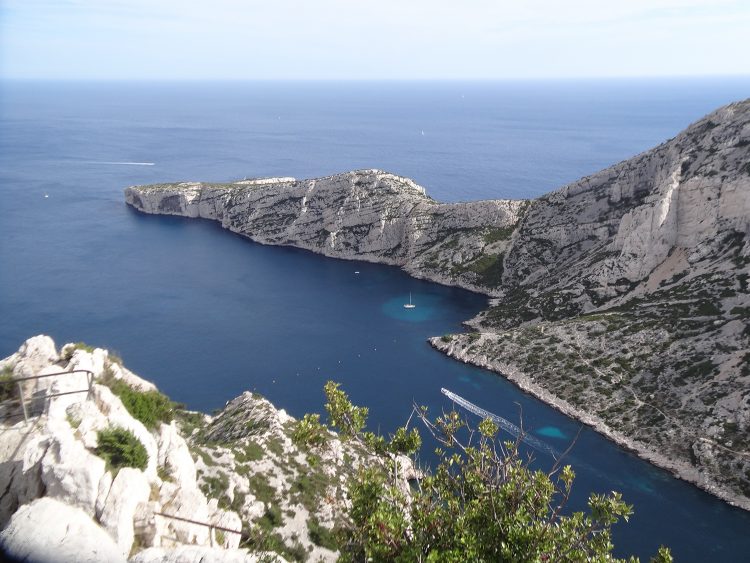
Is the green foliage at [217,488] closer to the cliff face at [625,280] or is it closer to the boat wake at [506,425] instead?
the boat wake at [506,425]

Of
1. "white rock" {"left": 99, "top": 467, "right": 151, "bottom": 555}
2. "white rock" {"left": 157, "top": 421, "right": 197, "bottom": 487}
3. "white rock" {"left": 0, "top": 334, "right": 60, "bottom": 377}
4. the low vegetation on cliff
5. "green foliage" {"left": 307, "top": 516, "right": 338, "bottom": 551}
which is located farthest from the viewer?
"green foliage" {"left": 307, "top": 516, "right": 338, "bottom": 551}

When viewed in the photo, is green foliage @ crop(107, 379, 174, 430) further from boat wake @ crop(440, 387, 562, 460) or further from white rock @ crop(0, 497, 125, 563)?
boat wake @ crop(440, 387, 562, 460)

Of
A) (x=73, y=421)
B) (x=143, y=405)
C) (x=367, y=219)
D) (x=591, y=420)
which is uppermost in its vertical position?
(x=73, y=421)

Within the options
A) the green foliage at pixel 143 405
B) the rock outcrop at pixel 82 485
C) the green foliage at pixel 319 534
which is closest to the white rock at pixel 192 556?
the rock outcrop at pixel 82 485

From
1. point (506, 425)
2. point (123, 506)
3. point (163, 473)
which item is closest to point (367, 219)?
point (506, 425)

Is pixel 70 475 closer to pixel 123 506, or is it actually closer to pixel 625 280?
pixel 123 506

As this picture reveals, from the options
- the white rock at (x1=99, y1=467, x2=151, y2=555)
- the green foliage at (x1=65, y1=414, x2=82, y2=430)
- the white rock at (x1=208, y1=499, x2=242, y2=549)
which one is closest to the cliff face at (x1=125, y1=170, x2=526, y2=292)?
the white rock at (x1=208, y1=499, x2=242, y2=549)

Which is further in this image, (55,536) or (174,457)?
(174,457)
